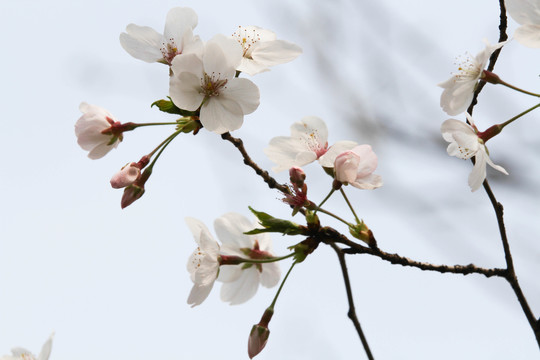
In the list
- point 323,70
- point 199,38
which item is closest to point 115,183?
point 199,38

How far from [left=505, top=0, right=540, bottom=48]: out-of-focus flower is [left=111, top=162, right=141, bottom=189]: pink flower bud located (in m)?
0.98

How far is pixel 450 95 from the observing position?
62.8 inches

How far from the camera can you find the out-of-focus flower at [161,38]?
1867 millimetres

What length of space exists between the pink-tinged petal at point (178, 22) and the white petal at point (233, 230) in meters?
0.54

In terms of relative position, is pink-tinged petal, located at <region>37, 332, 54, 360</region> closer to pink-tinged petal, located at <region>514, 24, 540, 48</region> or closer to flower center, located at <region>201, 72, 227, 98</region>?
flower center, located at <region>201, 72, 227, 98</region>

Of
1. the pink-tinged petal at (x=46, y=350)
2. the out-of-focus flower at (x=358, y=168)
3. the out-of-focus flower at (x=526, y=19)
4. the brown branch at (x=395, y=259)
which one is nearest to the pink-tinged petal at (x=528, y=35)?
the out-of-focus flower at (x=526, y=19)

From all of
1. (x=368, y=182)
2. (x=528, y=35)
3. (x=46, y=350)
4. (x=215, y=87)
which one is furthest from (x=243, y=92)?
(x=46, y=350)

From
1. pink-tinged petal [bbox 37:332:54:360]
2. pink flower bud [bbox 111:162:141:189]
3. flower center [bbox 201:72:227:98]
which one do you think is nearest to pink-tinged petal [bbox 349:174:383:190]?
flower center [bbox 201:72:227:98]

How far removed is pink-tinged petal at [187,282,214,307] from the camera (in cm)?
169

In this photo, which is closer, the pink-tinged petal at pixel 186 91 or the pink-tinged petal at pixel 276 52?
the pink-tinged petal at pixel 186 91

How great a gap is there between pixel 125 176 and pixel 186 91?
274 millimetres

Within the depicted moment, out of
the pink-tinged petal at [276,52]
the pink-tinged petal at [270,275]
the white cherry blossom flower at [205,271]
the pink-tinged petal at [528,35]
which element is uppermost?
the pink-tinged petal at [276,52]

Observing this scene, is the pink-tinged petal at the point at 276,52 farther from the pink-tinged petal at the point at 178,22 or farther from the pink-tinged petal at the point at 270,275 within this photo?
the pink-tinged petal at the point at 270,275

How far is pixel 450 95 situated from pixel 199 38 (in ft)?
2.14
